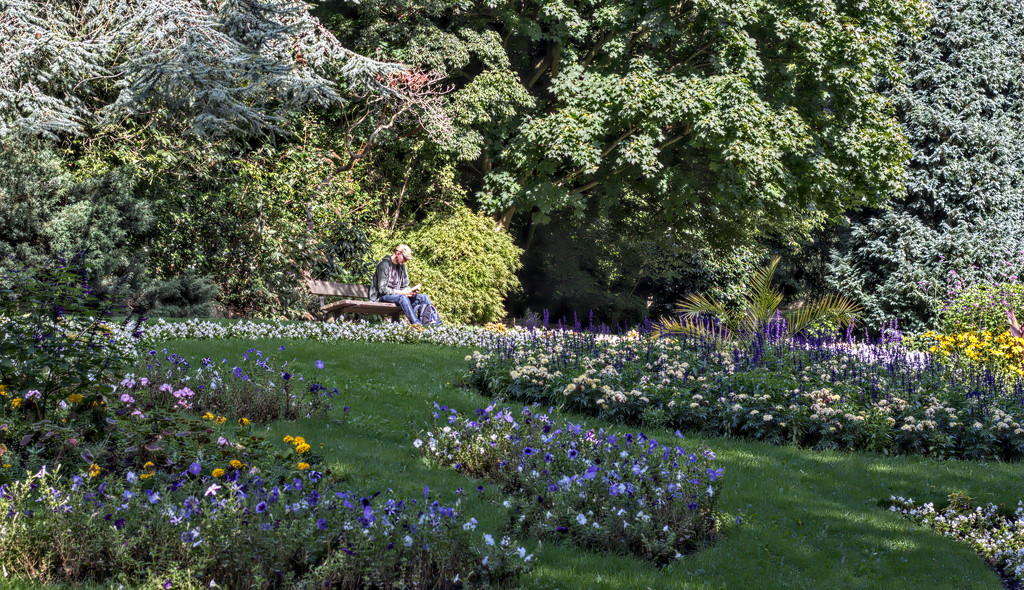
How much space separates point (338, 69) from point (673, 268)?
11232 mm

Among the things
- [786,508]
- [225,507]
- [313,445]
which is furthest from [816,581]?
[313,445]

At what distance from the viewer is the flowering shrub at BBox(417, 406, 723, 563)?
360 cm

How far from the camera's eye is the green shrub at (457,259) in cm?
1470

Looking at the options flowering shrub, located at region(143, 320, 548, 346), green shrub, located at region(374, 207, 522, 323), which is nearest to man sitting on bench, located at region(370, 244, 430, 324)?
flowering shrub, located at region(143, 320, 548, 346)

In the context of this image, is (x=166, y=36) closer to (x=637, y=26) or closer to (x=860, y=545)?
(x=637, y=26)

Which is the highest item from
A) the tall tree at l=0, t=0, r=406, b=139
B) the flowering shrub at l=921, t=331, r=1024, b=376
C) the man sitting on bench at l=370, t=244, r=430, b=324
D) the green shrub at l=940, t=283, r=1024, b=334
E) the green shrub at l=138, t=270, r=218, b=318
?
the tall tree at l=0, t=0, r=406, b=139

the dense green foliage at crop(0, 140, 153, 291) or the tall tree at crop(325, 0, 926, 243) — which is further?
the tall tree at crop(325, 0, 926, 243)

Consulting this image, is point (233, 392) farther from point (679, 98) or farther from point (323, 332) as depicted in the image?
point (679, 98)

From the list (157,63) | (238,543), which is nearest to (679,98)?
(157,63)

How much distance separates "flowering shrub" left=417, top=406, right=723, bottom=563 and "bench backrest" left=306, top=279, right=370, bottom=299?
326 inches

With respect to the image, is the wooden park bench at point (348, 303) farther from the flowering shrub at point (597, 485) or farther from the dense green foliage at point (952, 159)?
the dense green foliage at point (952, 159)

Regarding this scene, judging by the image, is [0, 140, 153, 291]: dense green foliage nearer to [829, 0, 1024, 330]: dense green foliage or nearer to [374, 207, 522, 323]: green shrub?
[374, 207, 522, 323]: green shrub

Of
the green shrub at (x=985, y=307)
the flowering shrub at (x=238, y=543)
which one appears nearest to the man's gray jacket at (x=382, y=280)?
the green shrub at (x=985, y=307)

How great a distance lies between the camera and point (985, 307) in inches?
459
